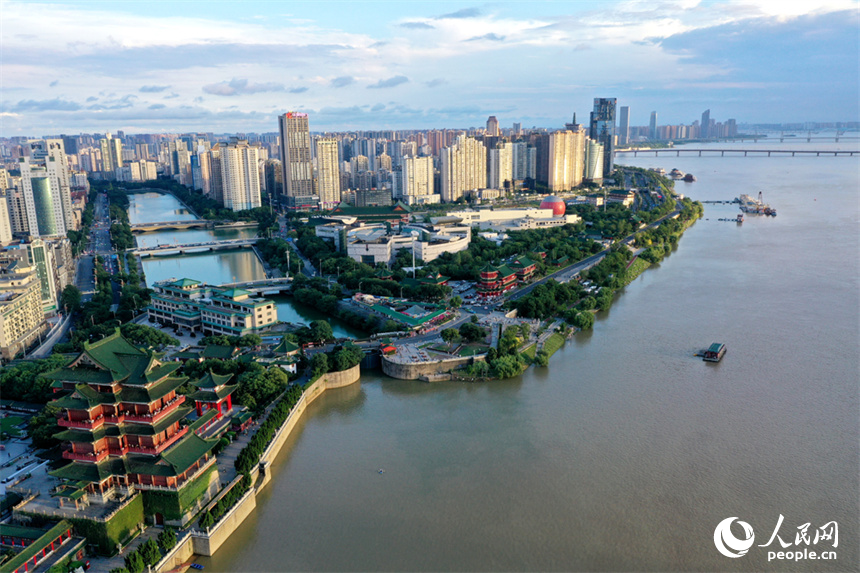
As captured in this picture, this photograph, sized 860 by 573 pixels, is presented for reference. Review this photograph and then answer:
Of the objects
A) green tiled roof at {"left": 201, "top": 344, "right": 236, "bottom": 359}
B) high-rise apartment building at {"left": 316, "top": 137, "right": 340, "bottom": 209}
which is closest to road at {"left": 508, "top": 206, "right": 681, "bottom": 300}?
green tiled roof at {"left": 201, "top": 344, "right": 236, "bottom": 359}

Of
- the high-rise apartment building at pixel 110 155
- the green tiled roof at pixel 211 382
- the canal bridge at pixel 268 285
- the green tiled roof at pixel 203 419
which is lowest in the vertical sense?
the canal bridge at pixel 268 285

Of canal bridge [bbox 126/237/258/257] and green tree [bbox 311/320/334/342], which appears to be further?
canal bridge [bbox 126/237/258/257]

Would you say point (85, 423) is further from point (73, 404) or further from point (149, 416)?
point (149, 416)

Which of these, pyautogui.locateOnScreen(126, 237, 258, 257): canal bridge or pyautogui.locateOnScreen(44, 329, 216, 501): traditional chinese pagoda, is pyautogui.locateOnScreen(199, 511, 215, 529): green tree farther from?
pyautogui.locateOnScreen(126, 237, 258, 257): canal bridge

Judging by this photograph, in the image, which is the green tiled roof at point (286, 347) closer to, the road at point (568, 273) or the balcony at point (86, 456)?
the balcony at point (86, 456)

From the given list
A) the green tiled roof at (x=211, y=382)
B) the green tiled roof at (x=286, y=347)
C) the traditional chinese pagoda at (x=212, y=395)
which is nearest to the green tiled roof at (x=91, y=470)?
the traditional chinese pagoda at (x=212, y=395)

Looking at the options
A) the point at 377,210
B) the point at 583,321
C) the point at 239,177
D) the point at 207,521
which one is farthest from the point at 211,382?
the point at 239,177
